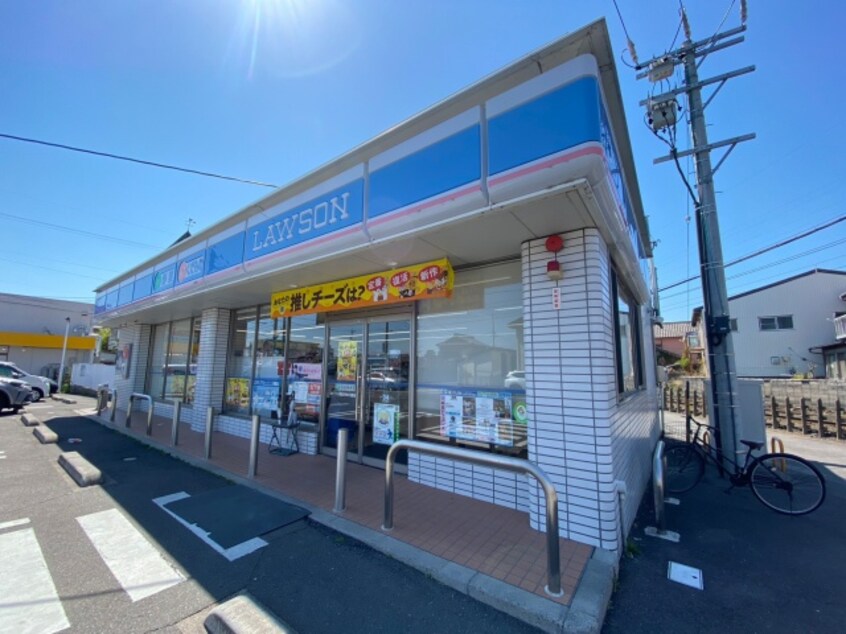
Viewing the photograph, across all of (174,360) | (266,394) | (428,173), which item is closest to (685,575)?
(428,173)

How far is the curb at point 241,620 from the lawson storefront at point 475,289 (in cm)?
261

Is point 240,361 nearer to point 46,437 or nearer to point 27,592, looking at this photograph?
point 46,437

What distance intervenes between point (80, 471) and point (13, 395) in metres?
11.4

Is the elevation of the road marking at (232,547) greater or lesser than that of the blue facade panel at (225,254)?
lesser

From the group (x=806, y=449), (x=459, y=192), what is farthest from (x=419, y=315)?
(x=806, y=449)

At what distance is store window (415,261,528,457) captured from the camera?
15.6 feet

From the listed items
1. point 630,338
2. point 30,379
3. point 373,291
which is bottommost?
point 30,379

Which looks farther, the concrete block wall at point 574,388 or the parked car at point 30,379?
the parked car at point 30,379

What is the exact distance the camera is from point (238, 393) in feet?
28.2

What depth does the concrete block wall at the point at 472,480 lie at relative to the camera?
173 inches

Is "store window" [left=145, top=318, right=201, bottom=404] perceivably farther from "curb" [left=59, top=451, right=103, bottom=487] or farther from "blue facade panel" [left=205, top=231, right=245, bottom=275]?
"curb" [left=59, top=451, right=103, bottom=487]

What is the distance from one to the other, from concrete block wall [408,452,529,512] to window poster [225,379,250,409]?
192 inches

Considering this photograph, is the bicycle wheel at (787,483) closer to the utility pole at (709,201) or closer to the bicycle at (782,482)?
the bicycle at (782,482)

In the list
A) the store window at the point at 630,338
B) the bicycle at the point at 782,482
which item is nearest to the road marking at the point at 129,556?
the bicycle at the point at 782,482
